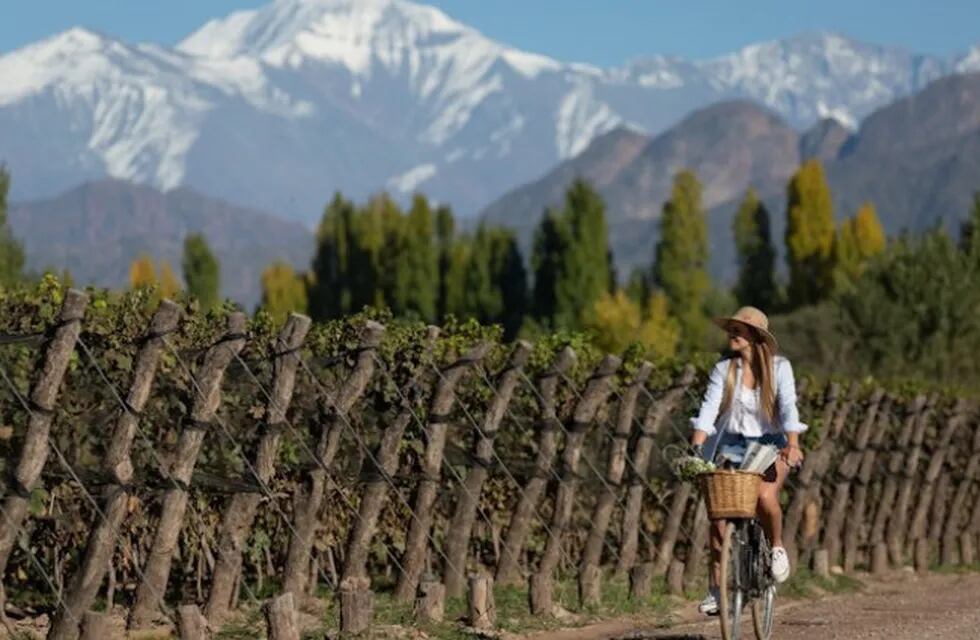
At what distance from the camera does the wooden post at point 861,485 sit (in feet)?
67.9

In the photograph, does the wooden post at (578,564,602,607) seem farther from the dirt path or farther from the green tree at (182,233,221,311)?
the green tree at (182,233,221,311)

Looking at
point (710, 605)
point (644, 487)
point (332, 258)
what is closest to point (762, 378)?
point (710, 605)

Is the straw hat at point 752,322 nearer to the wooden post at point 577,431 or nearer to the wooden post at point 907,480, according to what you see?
the wooden post at point 577,431

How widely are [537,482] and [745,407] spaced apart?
444cm

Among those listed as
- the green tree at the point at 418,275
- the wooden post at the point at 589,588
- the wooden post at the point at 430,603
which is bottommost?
the wooden post at the point at 430,603

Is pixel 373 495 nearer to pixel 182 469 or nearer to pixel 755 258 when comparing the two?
pixel 182 469

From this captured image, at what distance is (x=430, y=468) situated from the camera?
14.2 meters

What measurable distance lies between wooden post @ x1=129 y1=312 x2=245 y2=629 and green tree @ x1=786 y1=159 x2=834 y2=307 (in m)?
96.4

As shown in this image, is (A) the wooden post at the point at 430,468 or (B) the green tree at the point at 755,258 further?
(B) the green tree at the point at 755,258

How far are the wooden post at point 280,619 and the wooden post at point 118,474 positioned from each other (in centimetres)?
105

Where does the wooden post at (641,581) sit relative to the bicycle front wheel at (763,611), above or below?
above

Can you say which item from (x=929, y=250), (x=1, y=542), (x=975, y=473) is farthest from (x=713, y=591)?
(x=929, y=250)

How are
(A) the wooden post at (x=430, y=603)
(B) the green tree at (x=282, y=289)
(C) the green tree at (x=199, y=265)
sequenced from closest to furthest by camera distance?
1. (A) the wooden post at (x=430, y=603)
2. (B) the green tree at (x=282, y=289)
3. (C) the green tree at (x=199, y=265)

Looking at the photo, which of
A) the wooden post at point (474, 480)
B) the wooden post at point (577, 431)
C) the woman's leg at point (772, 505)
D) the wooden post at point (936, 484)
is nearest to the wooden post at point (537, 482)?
the wooden post at point (577, 431)
